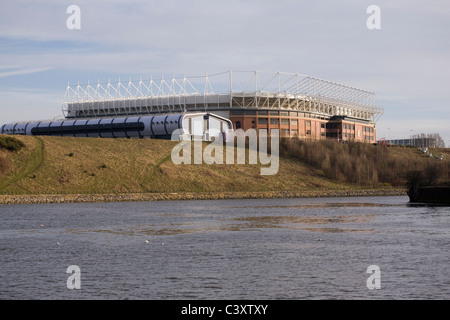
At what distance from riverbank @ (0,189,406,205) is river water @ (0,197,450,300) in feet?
115

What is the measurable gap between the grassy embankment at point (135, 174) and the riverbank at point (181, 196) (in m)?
0.41

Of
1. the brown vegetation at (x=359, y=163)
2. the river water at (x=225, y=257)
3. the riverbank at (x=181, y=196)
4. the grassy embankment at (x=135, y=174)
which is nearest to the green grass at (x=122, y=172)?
the grassy embankment at (x=135, y=174)

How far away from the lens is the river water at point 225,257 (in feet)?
104

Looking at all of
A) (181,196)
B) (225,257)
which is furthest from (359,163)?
(225,257)

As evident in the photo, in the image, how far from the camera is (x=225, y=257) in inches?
1654

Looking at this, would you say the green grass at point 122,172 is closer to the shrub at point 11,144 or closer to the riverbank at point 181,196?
the shrub at point 11,144

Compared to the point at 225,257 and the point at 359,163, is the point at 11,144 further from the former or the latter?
the point at 225,257

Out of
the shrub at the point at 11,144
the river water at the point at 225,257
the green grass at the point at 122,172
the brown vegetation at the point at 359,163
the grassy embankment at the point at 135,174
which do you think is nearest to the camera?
the river water at the point at 225,257

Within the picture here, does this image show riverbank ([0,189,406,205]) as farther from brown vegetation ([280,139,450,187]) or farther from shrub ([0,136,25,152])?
shrub ([0,136,25,152])

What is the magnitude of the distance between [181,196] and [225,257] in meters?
79.6

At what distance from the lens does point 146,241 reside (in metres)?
Result: 50.7

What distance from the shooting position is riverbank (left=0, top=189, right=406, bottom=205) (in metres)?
106

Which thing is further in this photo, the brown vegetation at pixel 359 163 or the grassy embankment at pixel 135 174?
the brown vegetation at pixel 359 163
